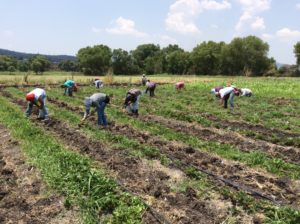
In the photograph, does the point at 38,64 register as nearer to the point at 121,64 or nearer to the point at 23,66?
the point at 23,66

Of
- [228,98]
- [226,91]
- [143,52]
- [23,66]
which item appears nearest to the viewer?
[226,91]

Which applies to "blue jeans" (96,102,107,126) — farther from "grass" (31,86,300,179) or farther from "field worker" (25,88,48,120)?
"field worker" (25,88,48,120)

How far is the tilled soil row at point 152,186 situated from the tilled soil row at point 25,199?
1304mm

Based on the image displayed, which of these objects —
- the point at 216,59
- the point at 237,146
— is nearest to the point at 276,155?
the point at 237,146

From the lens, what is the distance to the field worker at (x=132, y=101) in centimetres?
1321

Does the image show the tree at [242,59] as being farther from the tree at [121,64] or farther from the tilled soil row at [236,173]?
the tilled soil row at [236,173]

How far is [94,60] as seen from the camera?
259ft

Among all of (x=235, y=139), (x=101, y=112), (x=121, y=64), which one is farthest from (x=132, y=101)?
(x=121, y=64)

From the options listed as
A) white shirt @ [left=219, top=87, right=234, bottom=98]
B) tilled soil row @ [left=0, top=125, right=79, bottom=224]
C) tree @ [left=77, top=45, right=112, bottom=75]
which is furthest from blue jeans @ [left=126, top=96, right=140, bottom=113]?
tree @ [left=77, top=45, right=112, bottom=75]

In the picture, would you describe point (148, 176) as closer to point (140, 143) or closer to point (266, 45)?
point (140, 143)

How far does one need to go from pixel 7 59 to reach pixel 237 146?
91.4 metres

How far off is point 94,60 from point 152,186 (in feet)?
244

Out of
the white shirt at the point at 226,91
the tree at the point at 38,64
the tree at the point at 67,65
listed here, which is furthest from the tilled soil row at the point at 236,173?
the tree at the point at 67,65

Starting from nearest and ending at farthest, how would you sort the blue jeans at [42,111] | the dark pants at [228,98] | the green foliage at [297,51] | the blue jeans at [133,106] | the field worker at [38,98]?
the field worker at [38,98] < the blue jeans at [42,111] < the blue jeans at [133,106] < the dark pants at [228,98] < the green foliage at [297,51]
